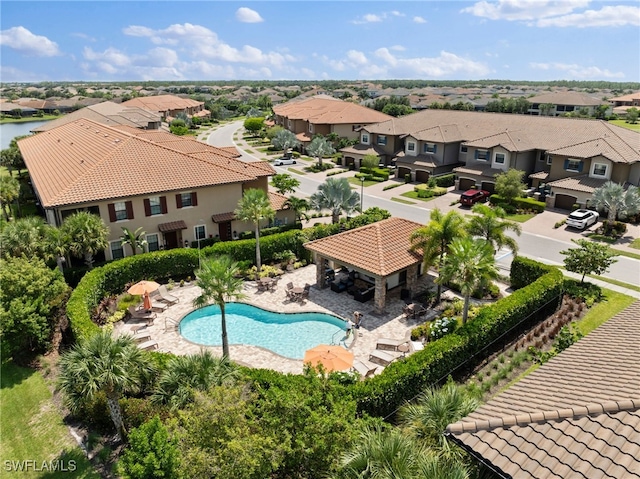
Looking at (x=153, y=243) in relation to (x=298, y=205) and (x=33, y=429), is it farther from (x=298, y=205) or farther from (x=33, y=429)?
(x=33, y=429)

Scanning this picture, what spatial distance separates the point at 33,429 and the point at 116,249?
14.8 metres

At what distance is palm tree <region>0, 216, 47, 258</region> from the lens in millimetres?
25484

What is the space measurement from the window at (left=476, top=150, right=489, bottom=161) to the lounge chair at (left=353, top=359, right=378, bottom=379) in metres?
40.0

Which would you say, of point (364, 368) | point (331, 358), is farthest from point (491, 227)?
point (331, 358)

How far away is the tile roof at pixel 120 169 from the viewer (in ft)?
98.7

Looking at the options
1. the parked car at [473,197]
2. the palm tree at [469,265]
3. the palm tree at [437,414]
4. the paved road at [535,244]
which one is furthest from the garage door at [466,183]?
the palm tree at [437,414]

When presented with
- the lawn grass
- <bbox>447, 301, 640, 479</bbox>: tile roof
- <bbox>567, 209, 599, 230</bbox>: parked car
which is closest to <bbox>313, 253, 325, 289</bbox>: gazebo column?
the lawn grass

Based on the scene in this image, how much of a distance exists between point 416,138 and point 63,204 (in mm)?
44433

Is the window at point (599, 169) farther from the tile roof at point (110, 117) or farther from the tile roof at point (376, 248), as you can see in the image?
the tile roof at point (110, 117)

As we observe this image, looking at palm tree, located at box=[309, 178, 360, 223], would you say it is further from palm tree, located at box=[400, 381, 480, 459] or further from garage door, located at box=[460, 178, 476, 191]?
garage door, located at box=[460, 178, 476, 191]

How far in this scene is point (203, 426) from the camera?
41.7 ft

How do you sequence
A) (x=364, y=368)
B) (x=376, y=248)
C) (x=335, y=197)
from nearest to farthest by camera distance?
(x=364, y=368) < (x=376, y=248) < (x=335, y=197)

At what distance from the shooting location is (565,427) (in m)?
8.45

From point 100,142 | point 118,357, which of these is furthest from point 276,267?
point 100,142
